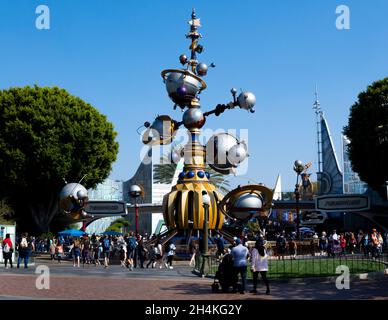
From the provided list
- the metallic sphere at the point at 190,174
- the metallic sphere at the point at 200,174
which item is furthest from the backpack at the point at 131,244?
the metallic sphere at the point at 200,174

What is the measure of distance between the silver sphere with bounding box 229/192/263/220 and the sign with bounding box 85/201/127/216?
9898 mm

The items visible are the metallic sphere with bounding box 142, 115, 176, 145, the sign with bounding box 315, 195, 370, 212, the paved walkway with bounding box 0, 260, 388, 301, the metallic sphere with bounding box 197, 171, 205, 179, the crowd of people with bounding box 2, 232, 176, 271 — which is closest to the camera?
the paved walkway with bounding box 0, 260, 388, 301

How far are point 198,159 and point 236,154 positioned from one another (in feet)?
7.52

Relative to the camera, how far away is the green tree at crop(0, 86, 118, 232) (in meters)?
39.2

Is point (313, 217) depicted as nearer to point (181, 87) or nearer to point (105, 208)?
point (105, 208)

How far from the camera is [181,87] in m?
30.0

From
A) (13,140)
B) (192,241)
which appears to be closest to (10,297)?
(192,241)

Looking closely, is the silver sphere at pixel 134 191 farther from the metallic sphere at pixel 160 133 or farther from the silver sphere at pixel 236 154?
the silver sphere at pixel 236 154

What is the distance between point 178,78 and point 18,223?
21497mm

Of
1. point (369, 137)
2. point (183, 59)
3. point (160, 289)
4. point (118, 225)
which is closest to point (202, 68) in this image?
point (183, 59)

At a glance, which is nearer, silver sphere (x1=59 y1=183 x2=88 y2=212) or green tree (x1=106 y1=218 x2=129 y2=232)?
silver sphere (x1=59 y1=183 x2=88 y2=212)

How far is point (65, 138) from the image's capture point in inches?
1608

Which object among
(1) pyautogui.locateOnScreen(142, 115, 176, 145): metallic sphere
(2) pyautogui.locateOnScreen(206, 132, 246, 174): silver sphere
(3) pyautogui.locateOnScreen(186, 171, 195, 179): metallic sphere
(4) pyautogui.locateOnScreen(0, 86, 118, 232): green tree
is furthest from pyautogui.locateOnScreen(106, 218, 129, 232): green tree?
(3) pyautogui.locateOnScreen(186, 171, 195, 179): metallic sphere

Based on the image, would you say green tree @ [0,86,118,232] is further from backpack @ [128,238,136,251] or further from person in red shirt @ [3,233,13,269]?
backpack @ [128,238,136,251]
